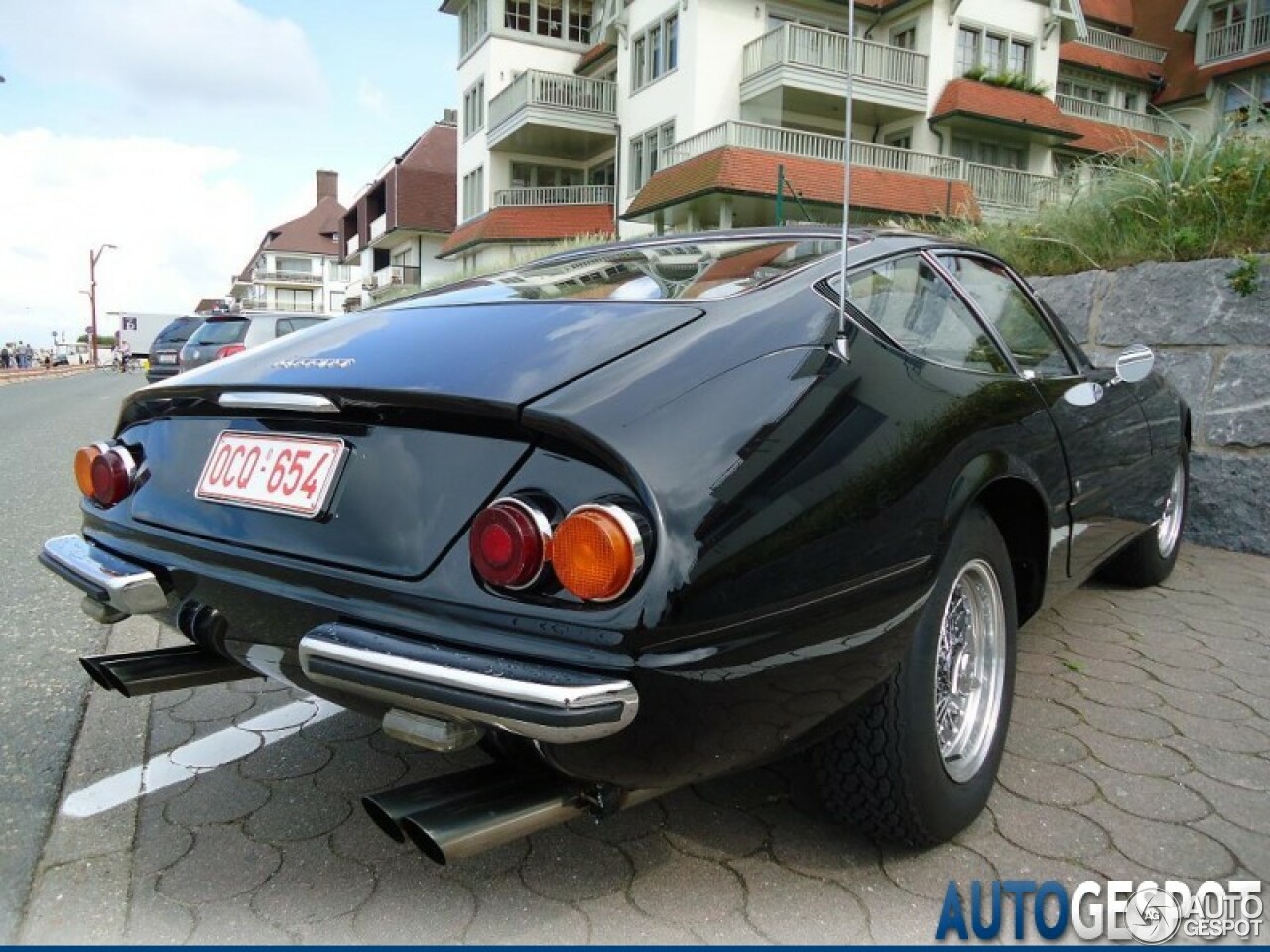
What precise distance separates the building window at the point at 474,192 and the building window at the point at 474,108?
1.34m

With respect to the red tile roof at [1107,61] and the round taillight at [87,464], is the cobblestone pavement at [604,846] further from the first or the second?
the red tile roof at [1107,61]

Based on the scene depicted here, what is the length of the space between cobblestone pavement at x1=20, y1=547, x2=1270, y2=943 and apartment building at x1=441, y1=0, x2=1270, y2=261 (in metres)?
16.9

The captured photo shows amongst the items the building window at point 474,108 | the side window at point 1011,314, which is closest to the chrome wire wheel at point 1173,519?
the side window at point 1011,314

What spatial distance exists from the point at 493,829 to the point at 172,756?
1401mm

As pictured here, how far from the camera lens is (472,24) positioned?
98.8 ft

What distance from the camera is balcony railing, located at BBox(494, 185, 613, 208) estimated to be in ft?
89.8

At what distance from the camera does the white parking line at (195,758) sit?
7.20ft

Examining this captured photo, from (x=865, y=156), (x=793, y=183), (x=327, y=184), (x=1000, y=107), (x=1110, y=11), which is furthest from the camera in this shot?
(x=327, y=184)

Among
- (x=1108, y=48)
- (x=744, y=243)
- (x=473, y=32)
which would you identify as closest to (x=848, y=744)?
(x=744, y=243)

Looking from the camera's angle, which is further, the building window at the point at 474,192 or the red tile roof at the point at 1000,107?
the building window at the point at 474,192

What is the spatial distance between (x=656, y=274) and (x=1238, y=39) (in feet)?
114

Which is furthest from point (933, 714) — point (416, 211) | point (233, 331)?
point (416, 211)

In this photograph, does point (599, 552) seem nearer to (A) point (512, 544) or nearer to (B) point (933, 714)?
(A) point (512, 544)

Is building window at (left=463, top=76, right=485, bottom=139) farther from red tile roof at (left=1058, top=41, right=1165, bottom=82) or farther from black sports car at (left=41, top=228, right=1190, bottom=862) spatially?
black sports car at (left=41, top=228, right=1190, bottom=862)
